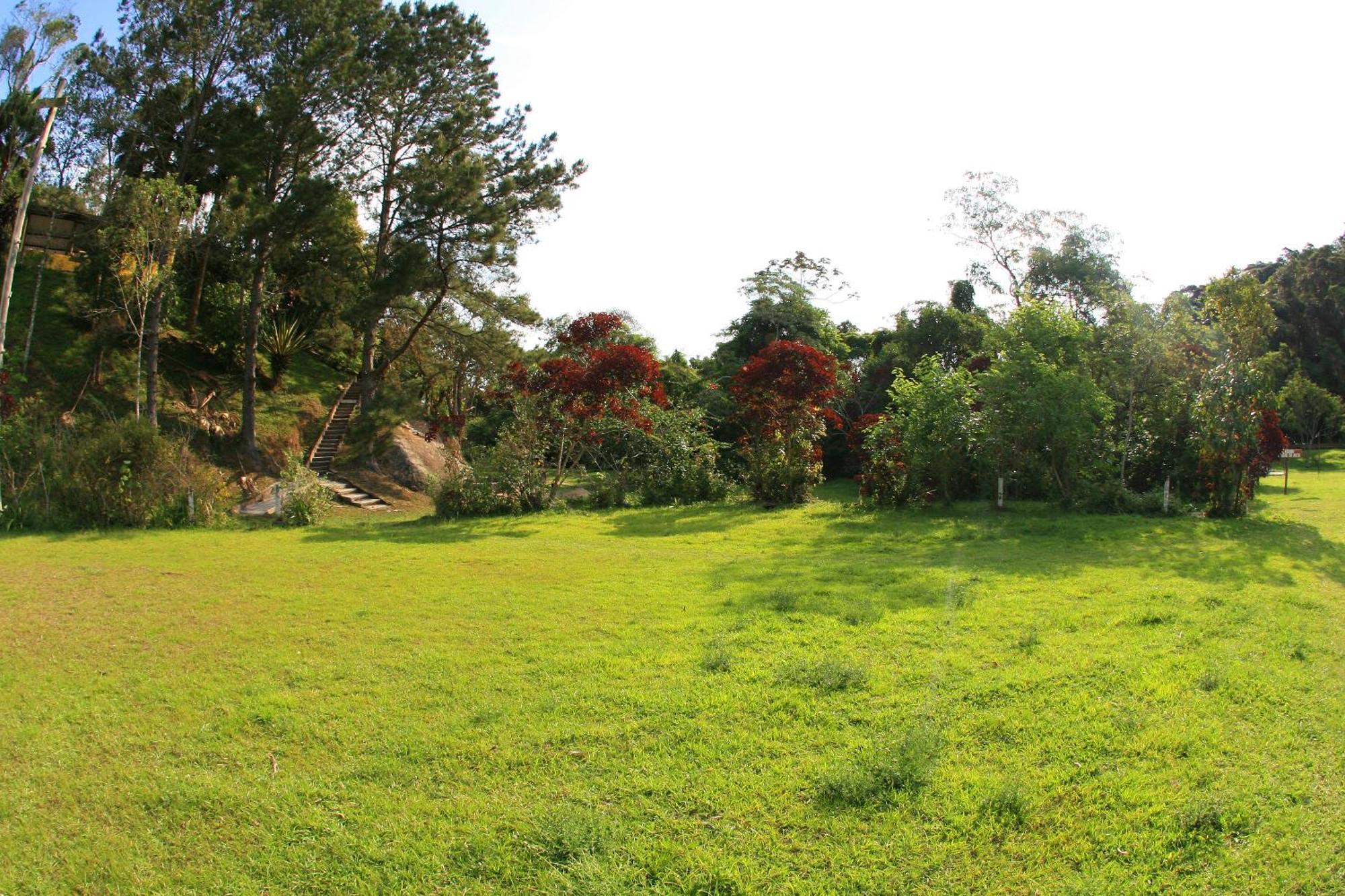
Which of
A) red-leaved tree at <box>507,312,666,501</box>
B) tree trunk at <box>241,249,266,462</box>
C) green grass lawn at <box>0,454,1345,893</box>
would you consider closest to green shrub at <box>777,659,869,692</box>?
green grass lawn at <box>0,454,1345,893</box>

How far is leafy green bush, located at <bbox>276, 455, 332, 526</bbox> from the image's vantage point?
13711mm

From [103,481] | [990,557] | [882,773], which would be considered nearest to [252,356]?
[103,481]

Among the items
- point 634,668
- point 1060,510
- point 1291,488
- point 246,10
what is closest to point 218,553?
point 634,668

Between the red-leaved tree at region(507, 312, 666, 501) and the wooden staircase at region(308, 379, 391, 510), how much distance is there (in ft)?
14.3

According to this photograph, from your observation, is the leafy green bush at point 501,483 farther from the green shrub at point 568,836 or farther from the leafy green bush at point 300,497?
the green shrub at point 568,836

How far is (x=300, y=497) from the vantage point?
13742 millimetres

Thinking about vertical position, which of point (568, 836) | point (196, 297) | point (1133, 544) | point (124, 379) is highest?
point (196, 297)

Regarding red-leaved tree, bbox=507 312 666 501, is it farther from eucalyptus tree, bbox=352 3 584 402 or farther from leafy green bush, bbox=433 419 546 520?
eucalyptus tree, bbox=352 3 584 402

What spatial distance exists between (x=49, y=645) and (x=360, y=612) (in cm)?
210

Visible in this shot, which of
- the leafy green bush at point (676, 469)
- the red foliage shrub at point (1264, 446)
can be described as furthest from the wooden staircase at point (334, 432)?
the red foliage shrub at point (1264, 446)

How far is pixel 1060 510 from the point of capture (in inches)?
500

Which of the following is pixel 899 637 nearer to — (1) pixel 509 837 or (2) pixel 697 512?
(1) pixel 509 837

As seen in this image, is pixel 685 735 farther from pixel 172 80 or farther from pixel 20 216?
pixel 172 80

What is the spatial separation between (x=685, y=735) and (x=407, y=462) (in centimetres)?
1829
